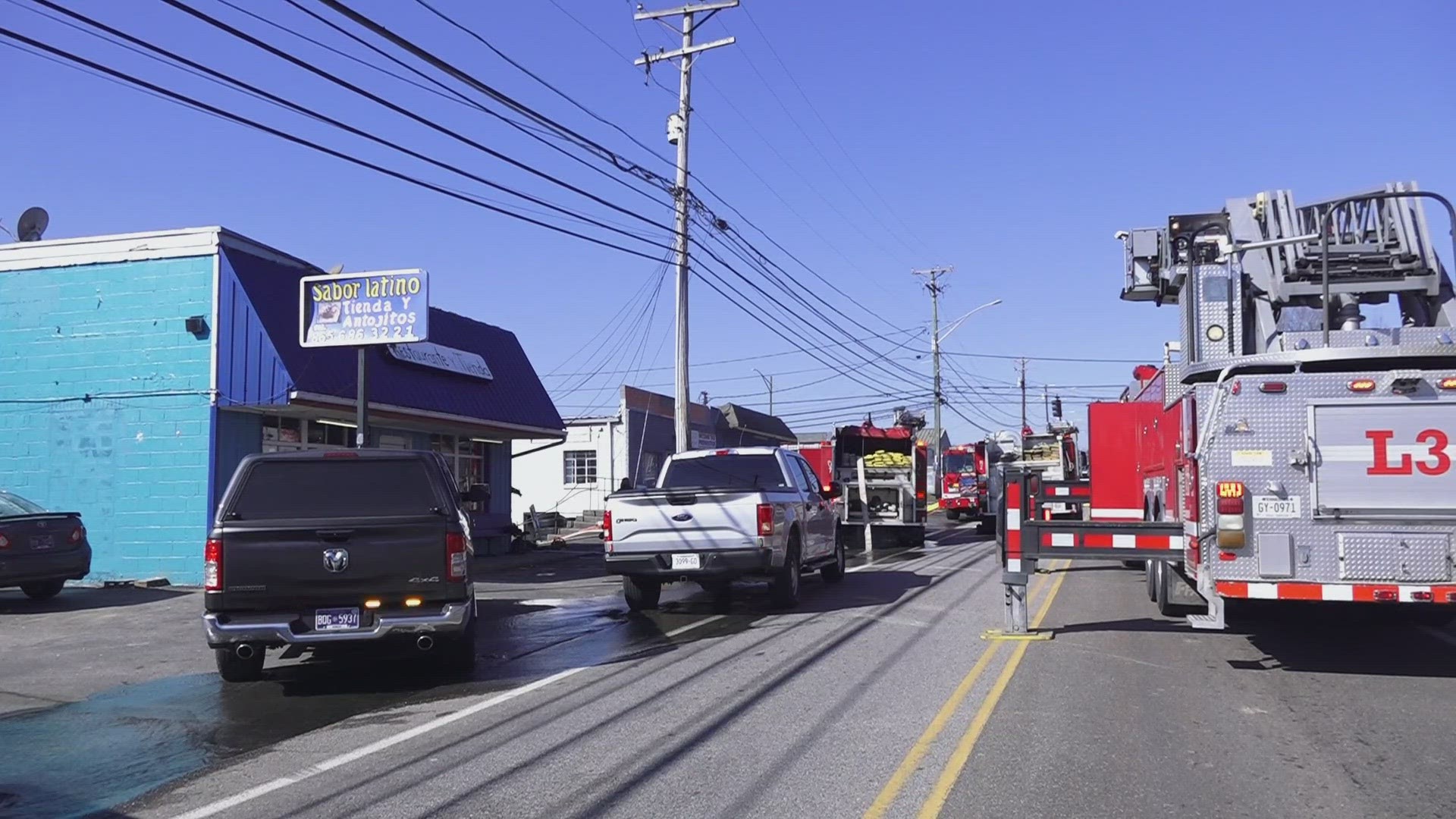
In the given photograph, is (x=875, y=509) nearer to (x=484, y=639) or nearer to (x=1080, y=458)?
(x=1080, y=458)

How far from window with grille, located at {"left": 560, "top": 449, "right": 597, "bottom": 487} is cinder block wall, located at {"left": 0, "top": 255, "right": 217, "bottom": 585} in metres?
24.3

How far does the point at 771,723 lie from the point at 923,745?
1.10 metres

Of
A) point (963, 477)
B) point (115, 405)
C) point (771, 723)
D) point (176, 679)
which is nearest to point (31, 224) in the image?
point (115, 405)

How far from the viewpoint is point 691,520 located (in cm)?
1326

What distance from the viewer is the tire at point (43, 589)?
15.1 m

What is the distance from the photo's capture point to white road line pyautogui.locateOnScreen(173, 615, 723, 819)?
19.6 feet

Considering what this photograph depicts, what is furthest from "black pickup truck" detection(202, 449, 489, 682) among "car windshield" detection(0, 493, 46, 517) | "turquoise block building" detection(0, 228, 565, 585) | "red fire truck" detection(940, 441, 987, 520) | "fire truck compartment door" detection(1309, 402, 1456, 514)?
"red fire truck" detection(940, 441, 987, 520)

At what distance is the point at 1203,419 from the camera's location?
9.32 m

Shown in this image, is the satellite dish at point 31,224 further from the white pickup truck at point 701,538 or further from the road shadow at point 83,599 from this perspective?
the white pickup truck at point 701,538

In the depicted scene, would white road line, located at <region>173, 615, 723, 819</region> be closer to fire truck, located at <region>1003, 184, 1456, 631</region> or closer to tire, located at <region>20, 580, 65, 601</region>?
fire truck, located at <region>1003, 184, 1456, 631</region>

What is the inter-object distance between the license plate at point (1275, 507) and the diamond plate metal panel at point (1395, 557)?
385mm

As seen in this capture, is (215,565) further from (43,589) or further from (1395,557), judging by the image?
(1395,557)

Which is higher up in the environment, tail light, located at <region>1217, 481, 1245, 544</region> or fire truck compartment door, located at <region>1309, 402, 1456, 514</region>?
fire truck compartment door, located at <region>1309, 402, 1456, 514</region>

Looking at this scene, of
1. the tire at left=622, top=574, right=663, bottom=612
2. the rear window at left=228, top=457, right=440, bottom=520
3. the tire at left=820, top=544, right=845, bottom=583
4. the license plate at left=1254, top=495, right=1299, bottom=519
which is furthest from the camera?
the tire at left=820, top=544, right=845, bottom=583
